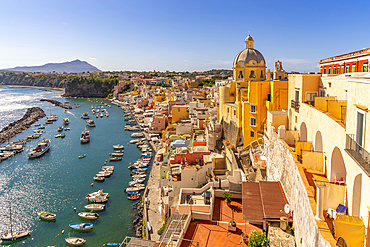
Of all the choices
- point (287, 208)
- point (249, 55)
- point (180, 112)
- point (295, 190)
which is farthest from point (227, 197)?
point (180, 112)

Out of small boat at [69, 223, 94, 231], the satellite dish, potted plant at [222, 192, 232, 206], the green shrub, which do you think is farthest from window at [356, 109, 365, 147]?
small boat at [69, 223, 94, 231]

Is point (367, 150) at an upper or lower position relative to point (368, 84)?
lower

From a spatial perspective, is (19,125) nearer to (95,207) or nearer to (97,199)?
(97,199)

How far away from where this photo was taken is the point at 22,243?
14.5 meters

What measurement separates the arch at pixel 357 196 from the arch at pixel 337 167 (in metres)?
1.11

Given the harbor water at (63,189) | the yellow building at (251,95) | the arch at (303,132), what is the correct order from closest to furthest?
the arch at (303,132) < the yellow building at (251,95) < the harbor water at (63,189)

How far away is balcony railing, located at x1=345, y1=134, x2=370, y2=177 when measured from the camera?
3.38 m

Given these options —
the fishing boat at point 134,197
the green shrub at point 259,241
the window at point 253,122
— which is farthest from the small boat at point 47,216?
the green shrub at point 259,241

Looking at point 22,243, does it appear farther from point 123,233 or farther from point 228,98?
point 228,98

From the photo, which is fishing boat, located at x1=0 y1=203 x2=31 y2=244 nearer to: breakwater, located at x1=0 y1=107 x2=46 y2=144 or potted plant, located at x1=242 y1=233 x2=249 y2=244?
potted plant, located at x1=242 y1=233 x2=249 y2=244

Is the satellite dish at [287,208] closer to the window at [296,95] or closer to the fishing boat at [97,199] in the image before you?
the window at [296,95]

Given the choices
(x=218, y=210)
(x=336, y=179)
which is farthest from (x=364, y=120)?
(x=218, y=210)

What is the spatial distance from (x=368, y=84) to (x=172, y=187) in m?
12.4

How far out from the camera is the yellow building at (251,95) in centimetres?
1187
